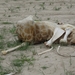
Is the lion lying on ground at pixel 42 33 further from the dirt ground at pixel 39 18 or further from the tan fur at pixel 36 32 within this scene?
the dirt ground at pixel 39 18

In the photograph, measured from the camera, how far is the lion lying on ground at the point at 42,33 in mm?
5637

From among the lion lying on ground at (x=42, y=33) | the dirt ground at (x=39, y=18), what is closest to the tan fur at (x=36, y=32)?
the lion lying on ground at (x=42, y=33)

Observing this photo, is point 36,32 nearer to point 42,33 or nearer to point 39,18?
point 42,33

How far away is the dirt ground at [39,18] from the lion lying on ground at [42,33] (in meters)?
0.13

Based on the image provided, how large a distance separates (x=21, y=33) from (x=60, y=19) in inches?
95.9

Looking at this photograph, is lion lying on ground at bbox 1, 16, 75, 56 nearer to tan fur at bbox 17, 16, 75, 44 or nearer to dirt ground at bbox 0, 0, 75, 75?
tan fur at bbox 17, 16, 75, 44

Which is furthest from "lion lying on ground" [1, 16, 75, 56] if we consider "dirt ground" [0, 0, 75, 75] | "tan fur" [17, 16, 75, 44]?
"dirt ground" [0, 0, 75, 75]

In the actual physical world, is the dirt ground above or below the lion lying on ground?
below

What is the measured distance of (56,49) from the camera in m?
5.46

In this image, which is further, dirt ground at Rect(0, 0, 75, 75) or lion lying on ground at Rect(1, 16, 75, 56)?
lion lying on ground at Rect(1, 16, 75, 56)

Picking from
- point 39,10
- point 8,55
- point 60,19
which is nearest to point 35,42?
point 8,55

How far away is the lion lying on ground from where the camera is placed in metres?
5.64

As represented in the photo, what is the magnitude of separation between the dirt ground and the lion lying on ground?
0.43 ft

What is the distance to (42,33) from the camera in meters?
5.72
